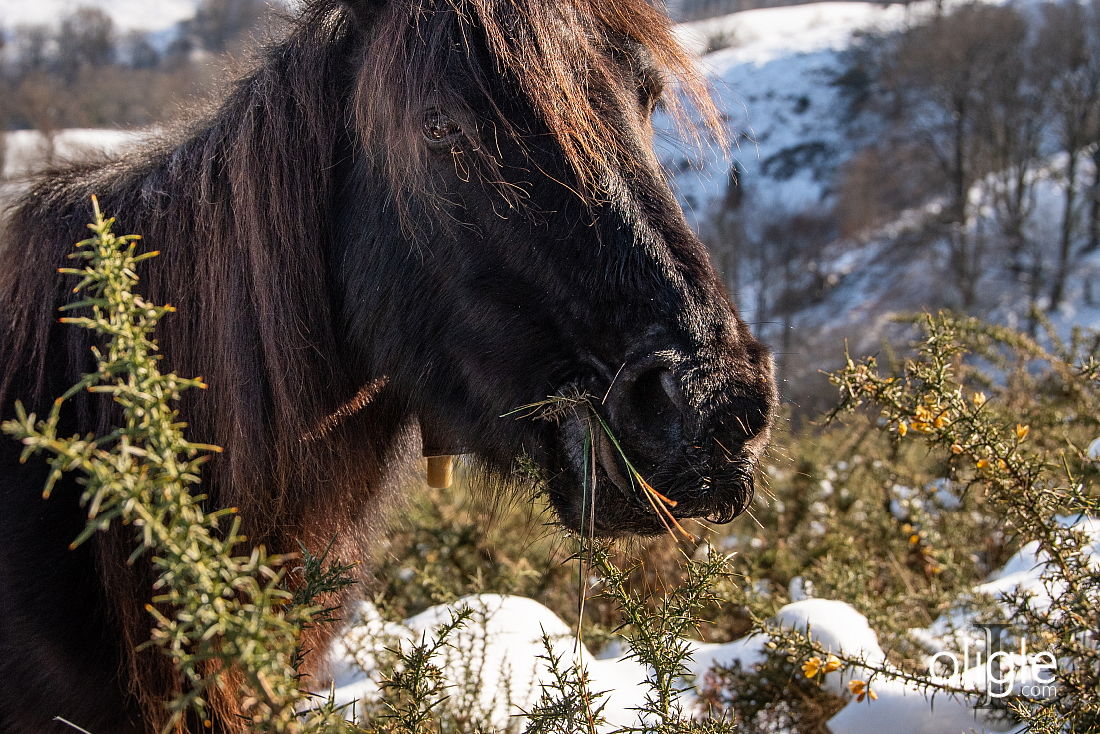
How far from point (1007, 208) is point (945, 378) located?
77.3 ft

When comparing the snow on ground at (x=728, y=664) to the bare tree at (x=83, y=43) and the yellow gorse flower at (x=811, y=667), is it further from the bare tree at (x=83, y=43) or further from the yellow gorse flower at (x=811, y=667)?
the bare tree at (x=83, y=43)

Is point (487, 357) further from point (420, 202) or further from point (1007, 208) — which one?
point (1007, 208)

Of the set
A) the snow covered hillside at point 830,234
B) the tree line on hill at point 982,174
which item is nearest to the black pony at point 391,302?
the snow covered hillside at point 830,234

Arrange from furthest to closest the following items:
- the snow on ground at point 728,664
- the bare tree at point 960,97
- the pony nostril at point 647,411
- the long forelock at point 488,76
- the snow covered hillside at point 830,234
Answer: the bare tree at point 960,97 → the snow covered hillside at point 830,234 → the snow on ground at point 728,664 → the long forelock at point 488,76 → the pony nostril at point 647,411

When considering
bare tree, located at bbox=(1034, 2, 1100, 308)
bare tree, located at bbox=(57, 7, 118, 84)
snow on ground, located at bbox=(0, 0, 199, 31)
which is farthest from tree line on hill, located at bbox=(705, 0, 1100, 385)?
snow on ground, located at bbox=(0, 0, 199, 31)

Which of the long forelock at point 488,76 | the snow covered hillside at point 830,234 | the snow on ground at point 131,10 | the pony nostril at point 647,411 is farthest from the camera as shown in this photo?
the snow on ground at point 131,10

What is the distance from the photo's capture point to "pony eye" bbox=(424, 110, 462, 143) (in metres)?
1.72

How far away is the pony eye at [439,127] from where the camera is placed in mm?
1720

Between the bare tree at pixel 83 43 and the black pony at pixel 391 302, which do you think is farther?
the bare tree at pixel 83 43

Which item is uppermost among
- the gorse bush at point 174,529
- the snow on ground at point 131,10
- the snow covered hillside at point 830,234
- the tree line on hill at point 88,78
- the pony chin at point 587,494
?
the snow on ground at point 131,10

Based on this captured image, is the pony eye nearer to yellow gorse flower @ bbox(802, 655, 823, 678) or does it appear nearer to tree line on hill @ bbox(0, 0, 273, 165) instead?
tree line on hill @ bbox(0, 0, 273, 165)

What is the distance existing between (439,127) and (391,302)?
0.44 meters

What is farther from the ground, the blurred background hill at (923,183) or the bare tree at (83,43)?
the bare tree at (83,43)

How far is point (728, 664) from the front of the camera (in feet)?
9.25
